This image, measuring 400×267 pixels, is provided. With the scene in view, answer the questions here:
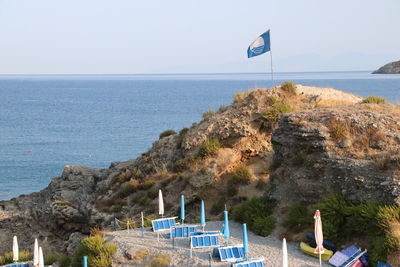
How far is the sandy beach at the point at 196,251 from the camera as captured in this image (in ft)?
61.3

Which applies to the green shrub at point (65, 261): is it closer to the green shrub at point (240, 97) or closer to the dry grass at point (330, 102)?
the green shrub at point (240, 97)

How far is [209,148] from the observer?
30.9 m

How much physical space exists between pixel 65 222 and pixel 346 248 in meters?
17.9

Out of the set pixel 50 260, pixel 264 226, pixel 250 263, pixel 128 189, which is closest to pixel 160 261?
pixel 250 263

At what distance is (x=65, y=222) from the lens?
106ft

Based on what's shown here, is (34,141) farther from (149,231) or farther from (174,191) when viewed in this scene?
(149,231)

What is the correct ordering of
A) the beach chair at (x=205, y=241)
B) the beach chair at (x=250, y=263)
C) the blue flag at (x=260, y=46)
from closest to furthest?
the beach chair at (x=250, y=263) < the beach chair at (x=205, y=241) < the blue flag at (x=260, y=46)

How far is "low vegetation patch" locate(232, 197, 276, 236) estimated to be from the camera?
22031 mm

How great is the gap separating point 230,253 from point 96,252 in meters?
4.89

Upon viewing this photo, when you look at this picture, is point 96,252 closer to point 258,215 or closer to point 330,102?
point 258,215

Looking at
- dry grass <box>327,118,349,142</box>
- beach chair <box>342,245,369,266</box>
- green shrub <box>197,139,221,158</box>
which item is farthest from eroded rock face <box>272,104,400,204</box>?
green shrub <box>197,139,221,158</box>

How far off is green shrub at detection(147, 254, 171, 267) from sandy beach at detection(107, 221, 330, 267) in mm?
182

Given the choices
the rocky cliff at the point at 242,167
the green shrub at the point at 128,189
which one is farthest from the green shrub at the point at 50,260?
the green shrub at the point at 128,189

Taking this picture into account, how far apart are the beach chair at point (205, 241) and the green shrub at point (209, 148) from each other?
11280 millimetres
